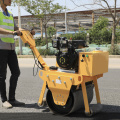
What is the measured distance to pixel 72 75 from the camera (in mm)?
3457

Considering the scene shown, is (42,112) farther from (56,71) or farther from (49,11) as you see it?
(49,11)

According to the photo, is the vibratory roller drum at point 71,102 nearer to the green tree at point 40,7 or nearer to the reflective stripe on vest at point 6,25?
the reflective stripe on vest at point 6,25

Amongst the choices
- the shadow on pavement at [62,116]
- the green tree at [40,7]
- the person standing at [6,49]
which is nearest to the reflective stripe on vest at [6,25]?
the person standing at [6,49]

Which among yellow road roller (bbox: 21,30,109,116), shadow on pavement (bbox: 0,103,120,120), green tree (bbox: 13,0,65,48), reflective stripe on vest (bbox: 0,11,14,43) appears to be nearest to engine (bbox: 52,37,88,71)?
yellow road roller (bbox: 21,30,109,116)

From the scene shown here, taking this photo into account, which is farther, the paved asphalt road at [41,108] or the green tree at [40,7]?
the green tree at [40,7]

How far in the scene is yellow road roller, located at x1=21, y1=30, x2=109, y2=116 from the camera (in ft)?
11.0

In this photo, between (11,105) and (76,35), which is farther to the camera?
(76,35)

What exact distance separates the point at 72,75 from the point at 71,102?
1.49 ft

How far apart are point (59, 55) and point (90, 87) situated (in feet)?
2.49

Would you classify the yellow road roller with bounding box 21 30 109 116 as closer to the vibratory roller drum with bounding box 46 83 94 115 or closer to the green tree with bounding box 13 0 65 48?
the vibratory roller drum with bounding box 46 83 94 115

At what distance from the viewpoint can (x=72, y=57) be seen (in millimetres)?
3445

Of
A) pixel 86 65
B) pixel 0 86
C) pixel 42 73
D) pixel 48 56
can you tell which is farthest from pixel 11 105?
pixel 48 56

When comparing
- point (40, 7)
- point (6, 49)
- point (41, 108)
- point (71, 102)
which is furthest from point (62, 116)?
point (40, 7)

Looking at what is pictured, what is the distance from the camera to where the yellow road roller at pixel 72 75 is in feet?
11.0
